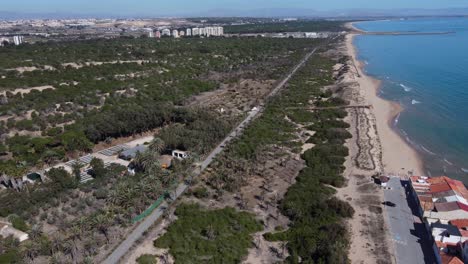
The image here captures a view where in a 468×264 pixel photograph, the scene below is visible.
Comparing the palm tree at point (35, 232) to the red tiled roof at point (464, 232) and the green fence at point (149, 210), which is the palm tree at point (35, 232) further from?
the red tiled roof at point (464, 232)

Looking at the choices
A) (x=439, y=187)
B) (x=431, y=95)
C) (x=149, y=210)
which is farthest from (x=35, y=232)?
(x=431, y=95)

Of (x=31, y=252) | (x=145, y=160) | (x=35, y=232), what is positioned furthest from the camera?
(x=145, y=160)

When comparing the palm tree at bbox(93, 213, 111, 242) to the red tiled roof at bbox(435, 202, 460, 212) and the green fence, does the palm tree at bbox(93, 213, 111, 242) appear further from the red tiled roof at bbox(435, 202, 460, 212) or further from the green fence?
the red tiled roof at bbox(435, 202, 460, 212)

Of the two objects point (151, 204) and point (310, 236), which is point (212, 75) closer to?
point (151, 204)

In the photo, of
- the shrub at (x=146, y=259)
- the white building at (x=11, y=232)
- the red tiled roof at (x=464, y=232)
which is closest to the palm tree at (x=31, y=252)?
the white building at (x=11, y=232)

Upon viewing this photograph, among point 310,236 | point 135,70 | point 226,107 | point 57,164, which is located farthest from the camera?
point 135,70

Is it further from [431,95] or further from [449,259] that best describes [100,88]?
[431,95]

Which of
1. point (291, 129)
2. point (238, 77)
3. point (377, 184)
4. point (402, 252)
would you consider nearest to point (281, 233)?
point (402, 252)
